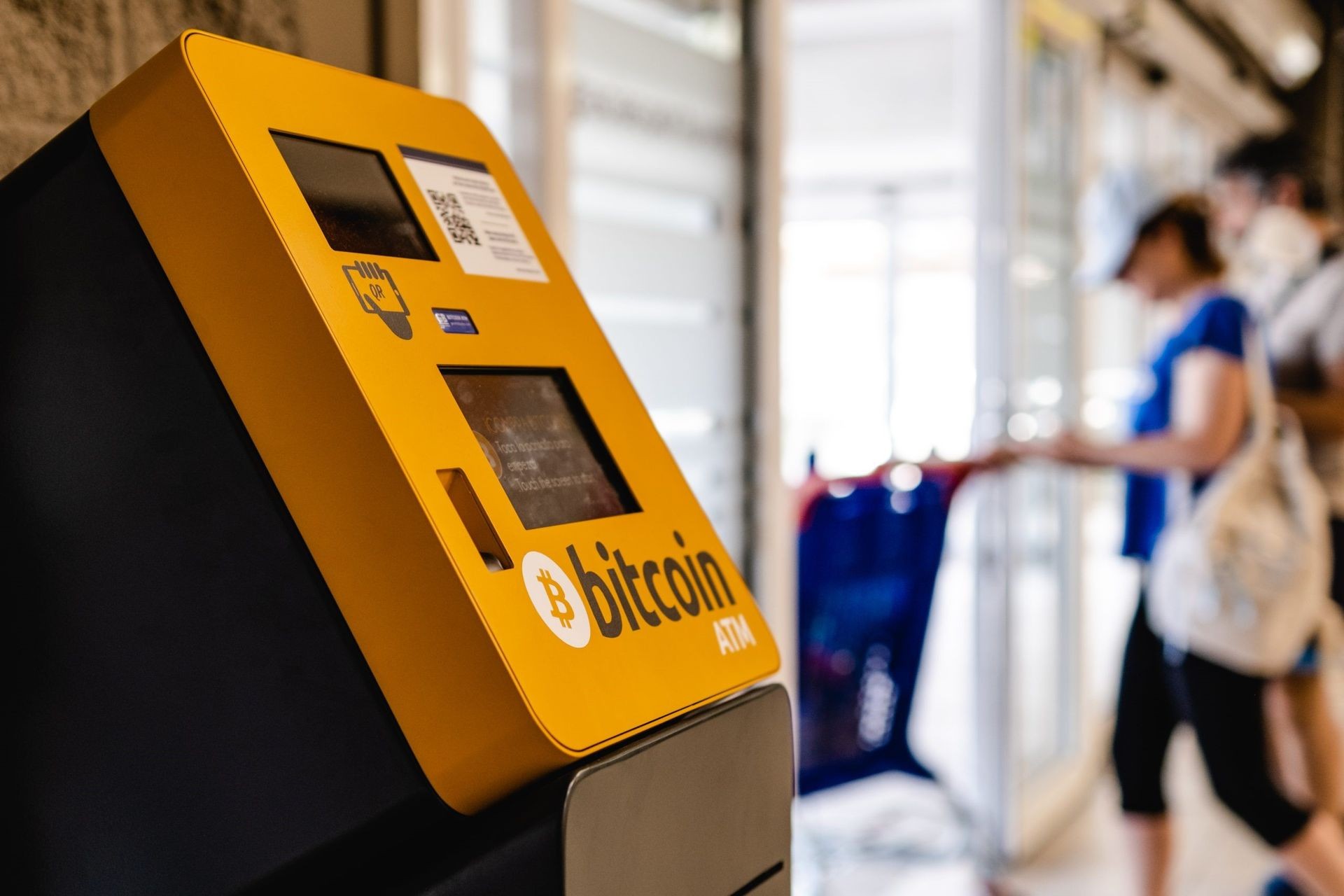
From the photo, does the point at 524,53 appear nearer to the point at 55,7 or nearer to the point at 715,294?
the point at 715,294

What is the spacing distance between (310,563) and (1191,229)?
2213 mm

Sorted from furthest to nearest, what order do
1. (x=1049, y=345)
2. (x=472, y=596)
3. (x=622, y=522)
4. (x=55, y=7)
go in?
1. (x=1049, y=345)
2. (x=55, y=7)
3. (x=622, y=522)
4. (x=472, y=596)

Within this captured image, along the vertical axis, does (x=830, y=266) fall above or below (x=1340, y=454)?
above

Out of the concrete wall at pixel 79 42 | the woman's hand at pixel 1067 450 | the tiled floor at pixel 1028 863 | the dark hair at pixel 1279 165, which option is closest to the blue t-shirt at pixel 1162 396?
the woman's hand at pixel 1067 450

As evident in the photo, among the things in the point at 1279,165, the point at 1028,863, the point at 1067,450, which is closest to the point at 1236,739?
the point at 1067,450

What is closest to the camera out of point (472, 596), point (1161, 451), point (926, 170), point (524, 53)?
point (472, 596)

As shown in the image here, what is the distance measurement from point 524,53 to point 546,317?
1.05m

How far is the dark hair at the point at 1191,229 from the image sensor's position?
2363 mm

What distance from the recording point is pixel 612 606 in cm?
64

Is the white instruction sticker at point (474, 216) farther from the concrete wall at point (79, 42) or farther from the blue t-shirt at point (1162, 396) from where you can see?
the blue t-shirt at point (1162, 396)

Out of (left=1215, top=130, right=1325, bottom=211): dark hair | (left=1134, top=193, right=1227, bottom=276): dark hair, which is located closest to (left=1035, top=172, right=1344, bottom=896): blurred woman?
(left=1134, top=193, right=1227, bottom=276): dark hair

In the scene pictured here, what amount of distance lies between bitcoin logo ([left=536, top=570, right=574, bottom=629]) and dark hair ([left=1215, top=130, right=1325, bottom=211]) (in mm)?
2673

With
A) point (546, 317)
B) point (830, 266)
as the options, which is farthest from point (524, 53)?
point (830, 266)

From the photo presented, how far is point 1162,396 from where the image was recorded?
2.39 meters
